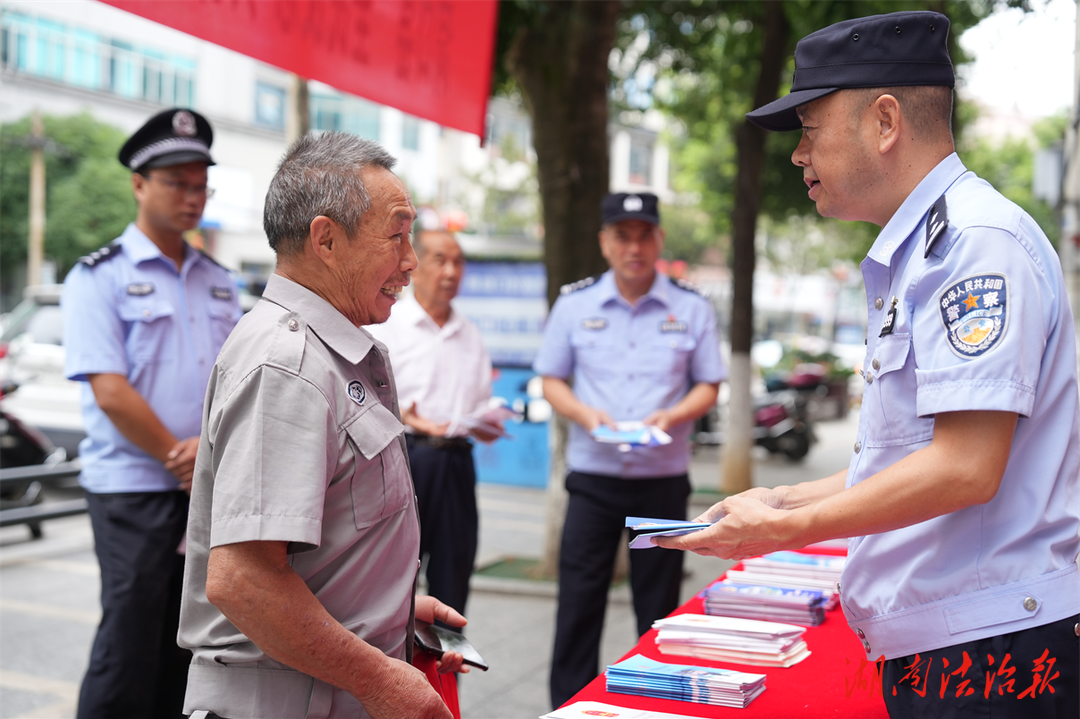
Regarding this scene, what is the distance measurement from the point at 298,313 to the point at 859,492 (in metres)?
0.98

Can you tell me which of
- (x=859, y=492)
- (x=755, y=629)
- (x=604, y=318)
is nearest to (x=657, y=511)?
(x=604, y=318)

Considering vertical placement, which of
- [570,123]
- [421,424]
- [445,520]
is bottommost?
[445,520]

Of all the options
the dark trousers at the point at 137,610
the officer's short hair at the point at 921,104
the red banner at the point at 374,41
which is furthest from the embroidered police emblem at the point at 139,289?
the officer's short hair at the point at 921,104

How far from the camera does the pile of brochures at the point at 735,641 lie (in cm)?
204

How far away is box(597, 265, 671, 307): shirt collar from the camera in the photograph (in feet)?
13.4

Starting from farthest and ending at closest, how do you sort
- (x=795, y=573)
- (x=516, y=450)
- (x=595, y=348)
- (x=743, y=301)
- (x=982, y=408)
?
(x=516, y=450), (x=743, y=301), (x=595, y=348), (x=795, y=573), (x=982, y=408)

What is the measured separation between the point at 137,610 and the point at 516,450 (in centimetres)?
719

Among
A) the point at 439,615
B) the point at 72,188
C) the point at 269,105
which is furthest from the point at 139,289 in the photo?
the point at 269,105

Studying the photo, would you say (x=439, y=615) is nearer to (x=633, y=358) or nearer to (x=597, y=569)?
(x=597, y=569)

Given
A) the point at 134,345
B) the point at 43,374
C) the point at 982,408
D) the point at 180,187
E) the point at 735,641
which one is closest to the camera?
the point at 982,408

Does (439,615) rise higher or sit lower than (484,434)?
lower

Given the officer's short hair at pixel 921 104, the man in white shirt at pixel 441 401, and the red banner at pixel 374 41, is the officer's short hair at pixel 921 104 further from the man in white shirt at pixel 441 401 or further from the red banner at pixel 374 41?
the man in white shirt at pixel 441 401

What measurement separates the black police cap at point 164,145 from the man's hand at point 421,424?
1336 mm

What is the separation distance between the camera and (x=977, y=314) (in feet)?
Result: 4.56
